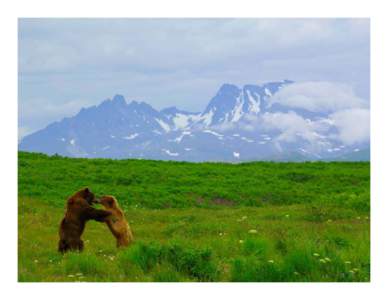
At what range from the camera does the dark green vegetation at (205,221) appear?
1008cm

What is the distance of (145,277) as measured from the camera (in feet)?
31.9

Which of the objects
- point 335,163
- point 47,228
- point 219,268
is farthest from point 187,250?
point 335,163

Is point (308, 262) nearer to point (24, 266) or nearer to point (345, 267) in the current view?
point (345, 267)

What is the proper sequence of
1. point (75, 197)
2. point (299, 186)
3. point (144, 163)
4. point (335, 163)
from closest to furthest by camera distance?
1. point (75, 197)
2. point (299, 186)
3. point (144, 163)
4. point (335, 163)

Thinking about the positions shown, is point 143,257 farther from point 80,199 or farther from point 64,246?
point 64,246

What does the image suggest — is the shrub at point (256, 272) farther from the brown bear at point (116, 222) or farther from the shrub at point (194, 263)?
the brown bear at point (116, 222)

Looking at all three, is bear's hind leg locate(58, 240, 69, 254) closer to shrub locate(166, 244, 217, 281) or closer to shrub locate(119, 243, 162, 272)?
shrub locate(119, 243, 162, 272)

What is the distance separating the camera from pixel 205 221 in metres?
20.6

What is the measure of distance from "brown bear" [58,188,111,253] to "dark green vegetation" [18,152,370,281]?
0.32 m

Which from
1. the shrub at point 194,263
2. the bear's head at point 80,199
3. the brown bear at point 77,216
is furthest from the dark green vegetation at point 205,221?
the bear's head at point 80,199

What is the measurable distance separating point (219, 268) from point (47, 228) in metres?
9.57

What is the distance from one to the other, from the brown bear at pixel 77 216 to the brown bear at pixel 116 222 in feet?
0.51

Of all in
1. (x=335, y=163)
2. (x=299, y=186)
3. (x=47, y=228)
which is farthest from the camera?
(x=335, y=163)

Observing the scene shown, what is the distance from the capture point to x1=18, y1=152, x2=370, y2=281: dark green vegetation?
1008cm
